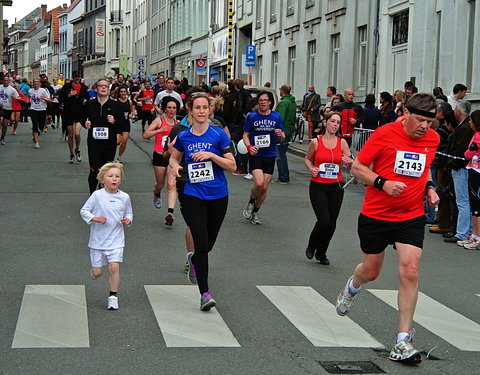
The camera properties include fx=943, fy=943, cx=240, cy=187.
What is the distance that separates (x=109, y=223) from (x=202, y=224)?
2.58 ft

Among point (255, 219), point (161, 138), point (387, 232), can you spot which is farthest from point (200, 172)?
point (161, 138)

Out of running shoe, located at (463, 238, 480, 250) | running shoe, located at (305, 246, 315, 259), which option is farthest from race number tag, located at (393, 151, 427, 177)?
running shoe, located at (463, 238, 480, 250)

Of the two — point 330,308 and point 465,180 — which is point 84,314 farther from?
point 465,180

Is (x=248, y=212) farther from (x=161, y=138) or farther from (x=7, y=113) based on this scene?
(x=7, y=113)

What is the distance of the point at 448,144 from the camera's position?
12602mm

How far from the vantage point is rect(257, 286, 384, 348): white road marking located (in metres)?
6.96

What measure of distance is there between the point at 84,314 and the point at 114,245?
0.70m

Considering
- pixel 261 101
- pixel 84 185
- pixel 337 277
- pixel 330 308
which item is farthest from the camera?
pixel 84 185

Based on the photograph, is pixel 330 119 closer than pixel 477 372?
No

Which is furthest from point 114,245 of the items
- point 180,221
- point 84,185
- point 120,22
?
point 120,22

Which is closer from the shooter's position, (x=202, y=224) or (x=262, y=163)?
(x=202, y=224)

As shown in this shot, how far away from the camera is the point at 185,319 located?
24.6ft

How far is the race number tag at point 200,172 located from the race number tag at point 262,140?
521 cm

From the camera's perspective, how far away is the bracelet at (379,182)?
6633 millimetres
